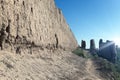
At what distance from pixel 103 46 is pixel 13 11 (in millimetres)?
55092

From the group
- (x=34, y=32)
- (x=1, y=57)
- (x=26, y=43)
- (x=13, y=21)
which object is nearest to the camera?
(x=1, y=57)

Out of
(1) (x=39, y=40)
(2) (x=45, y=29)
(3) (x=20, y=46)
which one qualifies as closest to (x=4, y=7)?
(3) (x=20, y=46)

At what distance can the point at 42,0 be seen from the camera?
72.3 ft

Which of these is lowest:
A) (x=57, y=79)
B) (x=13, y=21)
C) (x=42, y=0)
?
(x=57, y=79)

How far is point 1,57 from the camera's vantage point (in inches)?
463

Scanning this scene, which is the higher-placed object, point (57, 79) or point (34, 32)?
point (34, 32)

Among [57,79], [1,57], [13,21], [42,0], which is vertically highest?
[42,0]

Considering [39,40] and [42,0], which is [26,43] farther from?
[42,0]

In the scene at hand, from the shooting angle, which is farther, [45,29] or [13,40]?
[45,29]

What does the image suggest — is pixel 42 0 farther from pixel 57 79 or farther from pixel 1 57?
pixel 1 57

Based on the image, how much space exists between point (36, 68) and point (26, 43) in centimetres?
203

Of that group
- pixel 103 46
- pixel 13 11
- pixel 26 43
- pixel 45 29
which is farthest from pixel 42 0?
pixel 103 46

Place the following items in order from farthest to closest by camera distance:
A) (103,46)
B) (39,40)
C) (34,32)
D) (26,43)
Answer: (103,46) < (39,40) < (34,32) < (26,43)

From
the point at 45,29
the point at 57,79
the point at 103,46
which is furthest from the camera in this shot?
the point at 103,46
